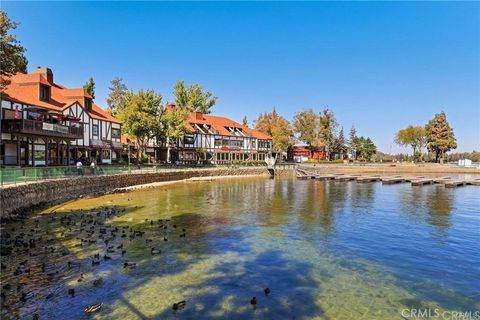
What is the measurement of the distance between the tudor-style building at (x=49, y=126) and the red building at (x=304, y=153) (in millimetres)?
63619

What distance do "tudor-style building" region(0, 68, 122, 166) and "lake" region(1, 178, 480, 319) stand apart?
13.5m

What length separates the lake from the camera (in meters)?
11.0

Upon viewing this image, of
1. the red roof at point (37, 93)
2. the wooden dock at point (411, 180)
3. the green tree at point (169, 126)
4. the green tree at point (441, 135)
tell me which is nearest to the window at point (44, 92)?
the red roof at point (37, 93)

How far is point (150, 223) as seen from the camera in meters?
22.5

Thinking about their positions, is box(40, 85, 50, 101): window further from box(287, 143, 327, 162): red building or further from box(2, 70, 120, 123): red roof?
box(287, 143, 327, 162): red building

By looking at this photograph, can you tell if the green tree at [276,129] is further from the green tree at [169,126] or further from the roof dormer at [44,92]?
the roof dormer at [44,92]

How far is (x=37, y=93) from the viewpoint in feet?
141

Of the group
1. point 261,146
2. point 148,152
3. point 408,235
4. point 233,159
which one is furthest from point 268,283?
point 261,146

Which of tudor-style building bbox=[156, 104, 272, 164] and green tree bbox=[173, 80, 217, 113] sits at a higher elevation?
green tree bbox=[173, 80, 217, 113]

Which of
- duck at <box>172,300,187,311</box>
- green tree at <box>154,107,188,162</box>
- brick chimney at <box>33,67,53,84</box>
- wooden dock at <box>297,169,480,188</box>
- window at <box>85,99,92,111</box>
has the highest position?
brick chimney at <box>33,67,53,84</box>

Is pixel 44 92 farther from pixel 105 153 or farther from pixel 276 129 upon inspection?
pixel 276 129

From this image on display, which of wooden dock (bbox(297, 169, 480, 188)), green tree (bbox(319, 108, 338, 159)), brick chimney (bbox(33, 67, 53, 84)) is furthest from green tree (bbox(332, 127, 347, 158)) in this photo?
brick chimney (bbox(33, 67, 53, 84))

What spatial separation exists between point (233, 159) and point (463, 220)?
62167mm

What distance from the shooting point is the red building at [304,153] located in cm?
10850
